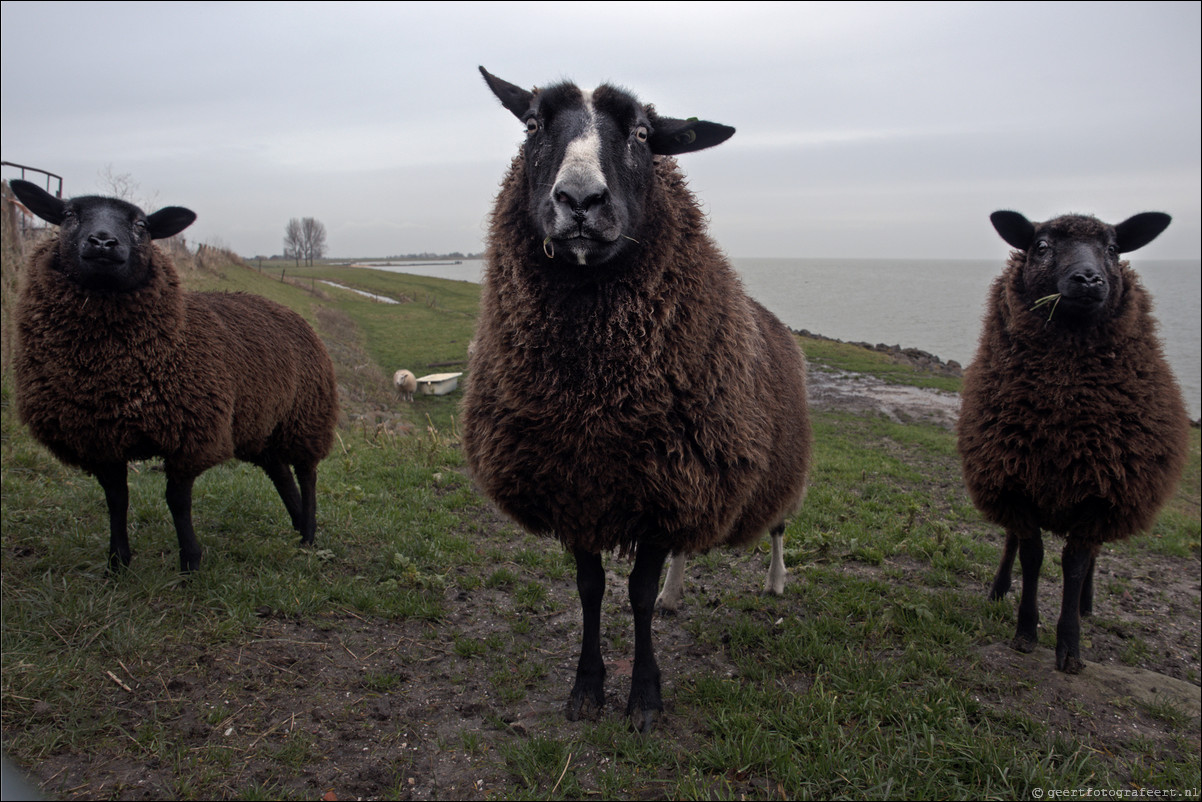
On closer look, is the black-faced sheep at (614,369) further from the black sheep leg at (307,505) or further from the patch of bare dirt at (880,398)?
the patch of bare dirt at (880,398)

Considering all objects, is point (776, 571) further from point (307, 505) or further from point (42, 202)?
point (42, 202)

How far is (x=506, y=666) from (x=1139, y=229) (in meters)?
5.07

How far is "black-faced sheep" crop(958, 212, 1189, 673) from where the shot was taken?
4297 millimetres

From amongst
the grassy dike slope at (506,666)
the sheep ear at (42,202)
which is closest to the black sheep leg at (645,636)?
the grassy dike slope at (506,666)

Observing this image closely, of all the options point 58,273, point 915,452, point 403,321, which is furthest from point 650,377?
point 403,321

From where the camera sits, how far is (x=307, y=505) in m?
5.88

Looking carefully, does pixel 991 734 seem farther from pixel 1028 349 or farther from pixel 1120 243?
pixel 1120 243

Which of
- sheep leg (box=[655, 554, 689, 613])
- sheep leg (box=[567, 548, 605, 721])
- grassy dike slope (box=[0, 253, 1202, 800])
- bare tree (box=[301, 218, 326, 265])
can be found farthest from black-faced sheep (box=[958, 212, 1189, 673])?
bare tree (box=[301, 218, 326, 265])

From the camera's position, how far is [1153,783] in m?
3.33

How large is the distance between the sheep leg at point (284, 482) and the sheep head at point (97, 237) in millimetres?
1777

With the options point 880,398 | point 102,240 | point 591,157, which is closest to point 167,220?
point 102,240

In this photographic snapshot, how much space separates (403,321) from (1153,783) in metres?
33.9

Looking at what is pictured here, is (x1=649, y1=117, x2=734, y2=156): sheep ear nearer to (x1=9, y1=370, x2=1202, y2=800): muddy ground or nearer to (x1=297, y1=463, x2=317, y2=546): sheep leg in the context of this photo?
(x1=9, y1=370, x2=1202, y2=800): muddy ground

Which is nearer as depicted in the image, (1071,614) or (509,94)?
(509,94)
